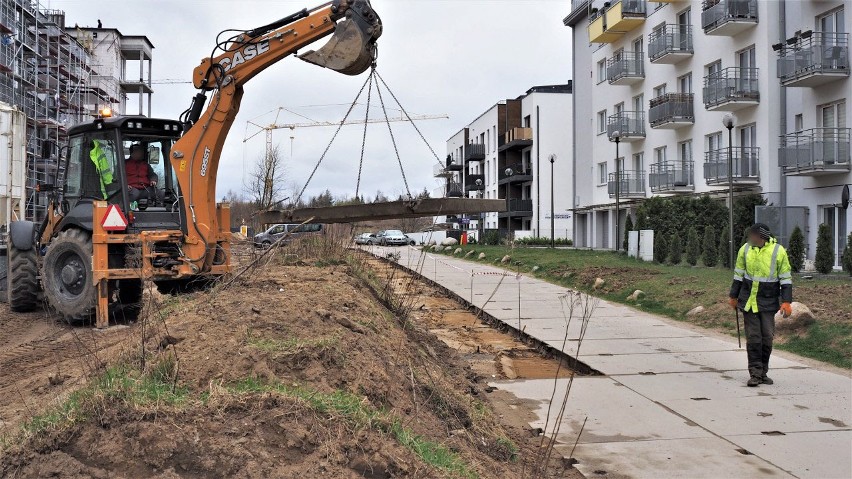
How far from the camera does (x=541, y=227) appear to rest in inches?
2238

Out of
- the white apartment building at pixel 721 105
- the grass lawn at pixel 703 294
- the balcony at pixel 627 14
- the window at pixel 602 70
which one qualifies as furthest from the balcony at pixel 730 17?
the window at pixel 602 70

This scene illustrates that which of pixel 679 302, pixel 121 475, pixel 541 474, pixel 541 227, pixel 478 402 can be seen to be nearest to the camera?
pixel 121 475

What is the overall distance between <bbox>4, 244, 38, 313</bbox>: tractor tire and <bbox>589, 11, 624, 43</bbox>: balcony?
114ft

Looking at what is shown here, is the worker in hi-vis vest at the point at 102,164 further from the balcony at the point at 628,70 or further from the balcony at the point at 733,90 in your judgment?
the balcony at the point at 628,70

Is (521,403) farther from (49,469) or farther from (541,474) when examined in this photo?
(49,469)

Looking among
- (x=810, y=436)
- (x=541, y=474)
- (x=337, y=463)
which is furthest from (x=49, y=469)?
(x=810, y=436)

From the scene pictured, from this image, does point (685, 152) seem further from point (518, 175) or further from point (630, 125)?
point (518, 175)

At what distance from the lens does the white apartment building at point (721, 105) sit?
24.8 m

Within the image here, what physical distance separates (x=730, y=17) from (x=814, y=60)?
5547mm

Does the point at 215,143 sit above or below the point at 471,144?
below

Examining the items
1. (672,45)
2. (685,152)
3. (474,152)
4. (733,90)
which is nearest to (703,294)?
(733,90)

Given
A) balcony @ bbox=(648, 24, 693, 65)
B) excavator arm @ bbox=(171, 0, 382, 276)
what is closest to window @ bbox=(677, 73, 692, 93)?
balcony @ bbox=(648, 24, 693, 65)

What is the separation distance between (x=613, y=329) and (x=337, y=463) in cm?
1009

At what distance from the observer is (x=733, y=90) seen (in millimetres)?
29016
